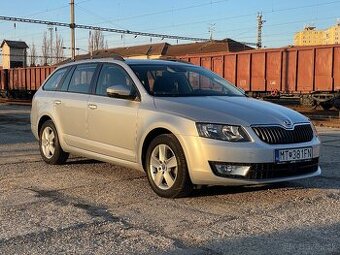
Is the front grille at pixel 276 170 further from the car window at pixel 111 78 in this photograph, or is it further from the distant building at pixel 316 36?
the distant building at pixel 316 36

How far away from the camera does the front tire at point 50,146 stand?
7750 mm

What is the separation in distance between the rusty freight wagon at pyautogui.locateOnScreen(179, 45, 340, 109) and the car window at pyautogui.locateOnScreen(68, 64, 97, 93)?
1660 cm

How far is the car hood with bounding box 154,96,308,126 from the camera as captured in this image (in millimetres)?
5379

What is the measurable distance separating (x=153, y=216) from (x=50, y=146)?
11.3 feet

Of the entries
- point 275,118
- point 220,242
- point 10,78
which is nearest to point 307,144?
point 275,118

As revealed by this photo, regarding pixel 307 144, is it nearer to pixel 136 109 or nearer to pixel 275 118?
pixel 275 118

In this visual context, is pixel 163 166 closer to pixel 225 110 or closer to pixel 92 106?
pixel 225 110

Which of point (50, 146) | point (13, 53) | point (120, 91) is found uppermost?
point (13, 53)

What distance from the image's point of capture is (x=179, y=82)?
6.52 metres

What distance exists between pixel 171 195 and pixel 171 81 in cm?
157

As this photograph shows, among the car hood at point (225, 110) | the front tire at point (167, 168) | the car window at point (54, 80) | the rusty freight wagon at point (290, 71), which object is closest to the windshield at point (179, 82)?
the car hood at point (225, 110)

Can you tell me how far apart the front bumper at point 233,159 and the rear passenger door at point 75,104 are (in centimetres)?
209

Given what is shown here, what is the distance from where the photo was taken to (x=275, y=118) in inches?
217

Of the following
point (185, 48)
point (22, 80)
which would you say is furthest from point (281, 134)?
point (185, 48)
